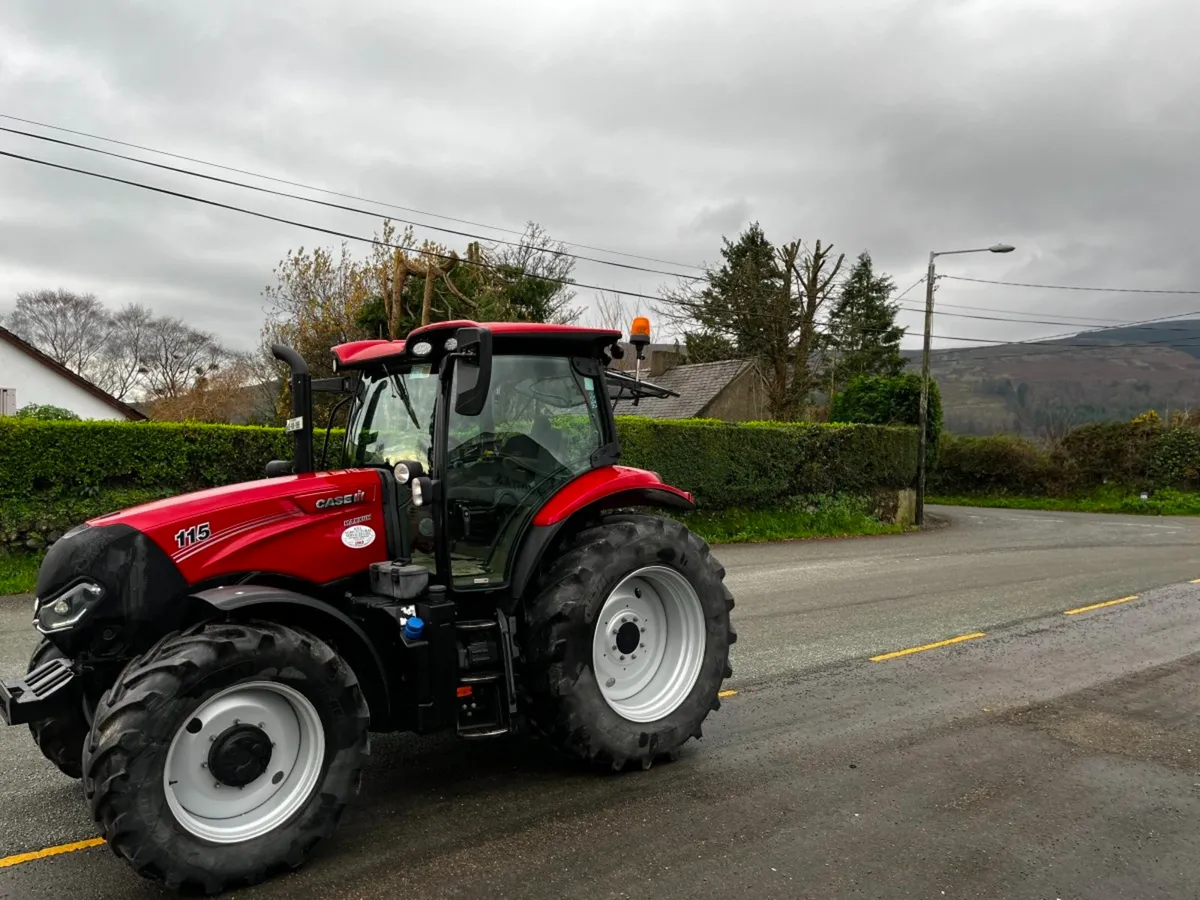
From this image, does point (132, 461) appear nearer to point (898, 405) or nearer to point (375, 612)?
point (375, 612)

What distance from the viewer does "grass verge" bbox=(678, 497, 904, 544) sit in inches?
665

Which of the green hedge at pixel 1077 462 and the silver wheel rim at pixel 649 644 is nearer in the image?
the silver wheel rim at pixel 649 644

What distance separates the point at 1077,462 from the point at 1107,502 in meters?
2.02

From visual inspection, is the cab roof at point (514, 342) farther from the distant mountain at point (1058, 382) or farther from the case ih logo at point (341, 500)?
the distant mountain at point (1058, 382)

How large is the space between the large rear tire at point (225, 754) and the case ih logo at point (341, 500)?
645 millimetres

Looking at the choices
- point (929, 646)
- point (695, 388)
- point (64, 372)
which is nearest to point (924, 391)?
point (695, 388)

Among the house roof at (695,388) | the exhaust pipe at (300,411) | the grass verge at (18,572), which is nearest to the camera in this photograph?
the exhaust pipe at (300,411)

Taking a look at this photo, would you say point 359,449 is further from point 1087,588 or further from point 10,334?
point 10,334

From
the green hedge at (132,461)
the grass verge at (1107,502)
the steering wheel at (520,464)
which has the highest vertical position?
the steering wheel at (520,464)

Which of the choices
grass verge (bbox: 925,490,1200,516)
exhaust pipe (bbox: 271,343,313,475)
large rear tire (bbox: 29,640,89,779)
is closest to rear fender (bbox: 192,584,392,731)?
exhaust pipe (bbox: 271,343,313,475)

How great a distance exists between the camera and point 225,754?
3.14m

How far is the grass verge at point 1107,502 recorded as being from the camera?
28.7 metres

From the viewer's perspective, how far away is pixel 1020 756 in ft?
15.6

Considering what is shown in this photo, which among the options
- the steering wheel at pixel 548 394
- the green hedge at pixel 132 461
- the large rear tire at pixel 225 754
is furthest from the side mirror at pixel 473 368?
the green hedge at pixel 132 461
